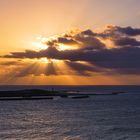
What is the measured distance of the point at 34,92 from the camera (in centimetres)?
18862

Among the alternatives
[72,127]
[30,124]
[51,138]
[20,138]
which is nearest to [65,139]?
[51,138]

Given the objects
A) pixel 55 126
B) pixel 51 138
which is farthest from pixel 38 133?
pixel 55 126

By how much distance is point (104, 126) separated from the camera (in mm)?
58281

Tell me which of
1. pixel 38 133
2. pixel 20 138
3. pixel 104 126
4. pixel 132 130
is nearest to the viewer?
pixel 20 138

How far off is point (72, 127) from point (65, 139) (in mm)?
11470

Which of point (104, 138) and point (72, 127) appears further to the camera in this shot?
point (72, 127)

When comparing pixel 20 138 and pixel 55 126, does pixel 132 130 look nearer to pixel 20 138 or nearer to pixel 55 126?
pixel 55 126

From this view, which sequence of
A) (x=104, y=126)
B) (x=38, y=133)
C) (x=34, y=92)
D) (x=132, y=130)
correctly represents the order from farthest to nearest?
(x=34, y=92), (x=104, y=126), (x=132, y=130), (x=38, y=133)

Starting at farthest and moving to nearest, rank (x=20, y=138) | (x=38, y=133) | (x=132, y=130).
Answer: (x=132, y=130), (x=38, y=133), (x=20, y=138)

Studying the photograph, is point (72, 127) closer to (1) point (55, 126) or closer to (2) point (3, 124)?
(1) point (55, 126)

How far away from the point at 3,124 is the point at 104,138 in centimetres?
1868

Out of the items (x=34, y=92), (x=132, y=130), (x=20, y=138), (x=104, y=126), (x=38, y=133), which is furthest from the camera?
(x=34, y=92)

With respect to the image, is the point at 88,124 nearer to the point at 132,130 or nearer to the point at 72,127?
the point at 72,127

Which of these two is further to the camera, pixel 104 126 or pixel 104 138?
pixel 104 126
